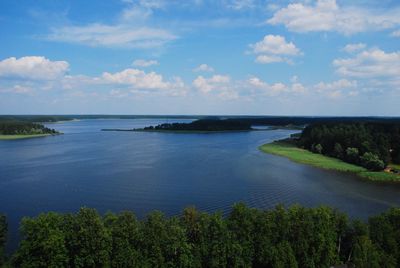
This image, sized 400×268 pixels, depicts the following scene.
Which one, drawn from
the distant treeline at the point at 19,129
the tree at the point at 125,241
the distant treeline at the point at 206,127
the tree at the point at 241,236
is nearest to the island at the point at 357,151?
the tree at the point at 241,236

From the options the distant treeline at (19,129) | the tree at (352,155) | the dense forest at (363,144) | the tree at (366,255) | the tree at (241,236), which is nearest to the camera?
the tree at (366,255)

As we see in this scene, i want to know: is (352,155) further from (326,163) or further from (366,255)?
(366,255)

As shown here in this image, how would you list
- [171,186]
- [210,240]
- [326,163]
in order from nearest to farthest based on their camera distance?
1. [210,240]
2. [171,186]
3. [326,163]

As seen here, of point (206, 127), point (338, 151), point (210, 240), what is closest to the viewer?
point (210, 240)

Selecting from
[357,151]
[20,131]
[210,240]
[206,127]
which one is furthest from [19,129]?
[210,240]

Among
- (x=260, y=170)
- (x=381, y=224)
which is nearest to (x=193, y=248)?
(x=381, y=224)

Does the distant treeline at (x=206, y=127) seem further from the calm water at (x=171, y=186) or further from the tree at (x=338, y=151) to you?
the calm water at (x=171, y=186)
